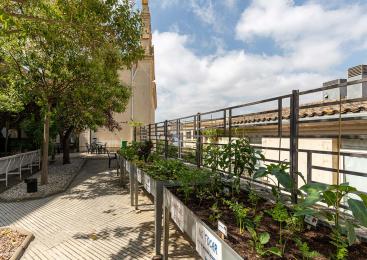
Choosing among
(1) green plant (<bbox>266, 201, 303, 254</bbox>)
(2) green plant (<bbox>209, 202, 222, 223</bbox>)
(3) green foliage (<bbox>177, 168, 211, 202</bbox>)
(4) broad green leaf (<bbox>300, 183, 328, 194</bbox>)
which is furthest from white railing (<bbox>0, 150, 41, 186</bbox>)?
(4) broad green leaf (<bbox>300, 183, 328, 194</bbox>)

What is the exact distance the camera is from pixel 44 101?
8688mm

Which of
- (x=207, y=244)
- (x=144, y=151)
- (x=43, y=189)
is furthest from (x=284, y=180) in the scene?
(x=43, y=189)

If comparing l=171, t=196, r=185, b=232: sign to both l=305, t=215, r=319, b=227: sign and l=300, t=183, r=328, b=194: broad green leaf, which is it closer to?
l=305, t=215, r=319, b=227: sign

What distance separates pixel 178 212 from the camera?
314cm

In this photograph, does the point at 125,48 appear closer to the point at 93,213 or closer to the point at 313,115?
the point at 93,213

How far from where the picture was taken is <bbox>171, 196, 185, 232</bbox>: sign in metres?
3.00

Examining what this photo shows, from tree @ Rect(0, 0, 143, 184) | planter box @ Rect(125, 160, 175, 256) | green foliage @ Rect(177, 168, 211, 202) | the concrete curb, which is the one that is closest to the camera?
green foliage @ Rect(177, 168, 211, 202)

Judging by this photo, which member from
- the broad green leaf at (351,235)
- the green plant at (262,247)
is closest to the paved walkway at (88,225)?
the green plant at (262,247)

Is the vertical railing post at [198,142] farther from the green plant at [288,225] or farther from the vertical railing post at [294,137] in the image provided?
the green plant at [288,225]

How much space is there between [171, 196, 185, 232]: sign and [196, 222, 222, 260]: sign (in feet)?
1.67

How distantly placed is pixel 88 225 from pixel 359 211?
4.93 m

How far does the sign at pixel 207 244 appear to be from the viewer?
2.04 metres

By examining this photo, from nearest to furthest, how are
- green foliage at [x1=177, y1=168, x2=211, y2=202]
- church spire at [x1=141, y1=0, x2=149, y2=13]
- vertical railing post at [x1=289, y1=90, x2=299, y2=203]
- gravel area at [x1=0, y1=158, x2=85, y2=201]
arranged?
1. vertical railing post at [x1=289, y1=90, x2=299, y2=203]
2. green foliage at [x1=177, y1=168, x2=211, y2=202]
3. gravel area at [x1=0, y1=158, x2=85, y2=201]
4. church spire at [x1=141, y1=0, x2=149, y2=13]

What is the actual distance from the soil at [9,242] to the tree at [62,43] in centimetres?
320
